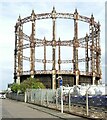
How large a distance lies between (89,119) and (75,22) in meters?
77.7

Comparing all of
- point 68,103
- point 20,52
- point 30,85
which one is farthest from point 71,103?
point 20,52

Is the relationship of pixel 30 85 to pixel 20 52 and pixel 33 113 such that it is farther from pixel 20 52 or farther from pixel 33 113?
pixel 33 113

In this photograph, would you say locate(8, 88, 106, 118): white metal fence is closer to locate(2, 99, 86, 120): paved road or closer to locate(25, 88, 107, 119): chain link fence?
locate(25, 88, 107, 119): chain link fence

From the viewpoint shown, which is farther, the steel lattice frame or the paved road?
the steel lattice frame

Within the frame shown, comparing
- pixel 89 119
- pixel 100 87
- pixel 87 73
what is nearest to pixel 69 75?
pixel 87 73

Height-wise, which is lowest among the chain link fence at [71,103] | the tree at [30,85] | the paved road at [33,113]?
the paved road at [33,113]

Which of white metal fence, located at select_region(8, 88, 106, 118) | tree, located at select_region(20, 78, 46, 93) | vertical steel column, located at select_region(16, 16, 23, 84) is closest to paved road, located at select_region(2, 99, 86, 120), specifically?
white metal fence, located at select_region(8, 88, 106, 118)

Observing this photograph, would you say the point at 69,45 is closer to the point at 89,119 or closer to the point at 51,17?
the point at 51,17

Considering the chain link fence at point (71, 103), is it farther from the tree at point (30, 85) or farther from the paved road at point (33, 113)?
the tree at point (30, 85)

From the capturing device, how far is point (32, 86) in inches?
3319

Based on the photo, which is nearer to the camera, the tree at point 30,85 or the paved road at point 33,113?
the paved road at point 33,113

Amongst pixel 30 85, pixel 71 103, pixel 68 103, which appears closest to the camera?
pixel 71 103

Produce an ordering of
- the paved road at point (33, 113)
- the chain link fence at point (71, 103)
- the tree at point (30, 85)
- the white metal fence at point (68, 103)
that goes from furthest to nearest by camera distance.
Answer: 1. the tree at point (30, 85)
2. the paved road at point (33, 113)
3. the white metal fence at point (68, 103)
4. the chain link fence at point (71, 103)

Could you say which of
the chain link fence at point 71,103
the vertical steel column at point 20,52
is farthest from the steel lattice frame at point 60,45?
the chain link fence at point 71,103
